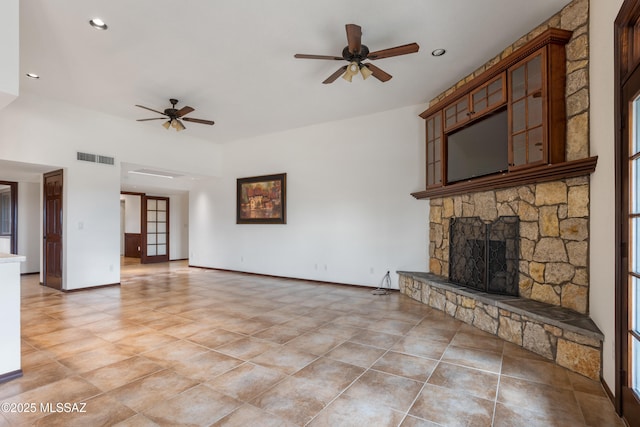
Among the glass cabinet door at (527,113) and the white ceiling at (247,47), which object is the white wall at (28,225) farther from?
the glass cabinet door at (527,113)

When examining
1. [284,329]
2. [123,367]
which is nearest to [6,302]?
[123,367]

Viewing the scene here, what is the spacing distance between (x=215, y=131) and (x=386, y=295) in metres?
5.32

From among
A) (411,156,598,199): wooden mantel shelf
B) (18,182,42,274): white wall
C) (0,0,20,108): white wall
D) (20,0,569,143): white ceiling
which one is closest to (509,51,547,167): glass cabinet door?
(411,156,598,199): wooden mantel shelf

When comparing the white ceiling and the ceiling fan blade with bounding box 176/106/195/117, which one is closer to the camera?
the white ceiling

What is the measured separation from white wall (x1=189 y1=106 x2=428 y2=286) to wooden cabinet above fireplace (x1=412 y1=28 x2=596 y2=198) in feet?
2.81

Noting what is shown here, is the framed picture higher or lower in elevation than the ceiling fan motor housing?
lower

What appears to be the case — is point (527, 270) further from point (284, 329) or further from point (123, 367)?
point (123, 367)

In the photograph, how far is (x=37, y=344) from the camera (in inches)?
132

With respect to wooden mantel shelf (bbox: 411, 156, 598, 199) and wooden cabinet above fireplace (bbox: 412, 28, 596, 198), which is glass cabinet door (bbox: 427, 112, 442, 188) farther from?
wooden mantel shelf (bbox: 411, 156, 598, 199)

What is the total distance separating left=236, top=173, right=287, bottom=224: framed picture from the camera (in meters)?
7.54

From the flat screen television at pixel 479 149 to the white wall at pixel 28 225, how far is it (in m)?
9.52

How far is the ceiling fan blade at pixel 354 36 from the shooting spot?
10.5ft

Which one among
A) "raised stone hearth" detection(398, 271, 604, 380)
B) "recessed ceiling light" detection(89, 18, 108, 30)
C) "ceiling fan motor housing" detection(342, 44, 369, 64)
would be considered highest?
"recessed ceiling light" detection(89, 18, 108, 30)

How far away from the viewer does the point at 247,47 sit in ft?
13.0
